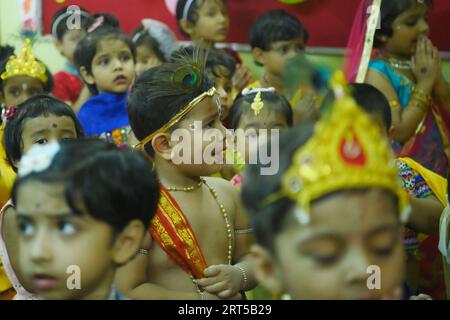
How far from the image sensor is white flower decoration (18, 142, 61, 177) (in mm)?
1539

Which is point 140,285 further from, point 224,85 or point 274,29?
point 274,29

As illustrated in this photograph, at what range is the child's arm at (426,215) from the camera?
2424mm

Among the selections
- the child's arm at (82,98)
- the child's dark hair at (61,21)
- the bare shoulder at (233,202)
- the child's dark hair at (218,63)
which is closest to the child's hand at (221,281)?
the bare shoulder at (233,202)

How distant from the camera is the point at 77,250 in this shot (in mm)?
1524

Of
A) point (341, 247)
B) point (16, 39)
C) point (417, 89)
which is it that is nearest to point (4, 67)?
point (16, 39)

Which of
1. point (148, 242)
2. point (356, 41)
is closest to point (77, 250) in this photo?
point (148, 242)

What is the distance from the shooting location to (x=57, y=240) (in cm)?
151

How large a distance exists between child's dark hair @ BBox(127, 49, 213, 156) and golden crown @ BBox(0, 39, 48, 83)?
4.51ft

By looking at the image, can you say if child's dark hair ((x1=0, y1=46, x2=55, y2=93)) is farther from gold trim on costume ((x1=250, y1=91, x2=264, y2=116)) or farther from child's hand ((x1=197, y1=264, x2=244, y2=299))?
child's hand ((x1=197, y1=264, x2=244, y2=299))

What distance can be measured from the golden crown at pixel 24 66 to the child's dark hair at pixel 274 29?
1.11m

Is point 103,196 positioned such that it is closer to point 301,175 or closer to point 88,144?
point 88,144

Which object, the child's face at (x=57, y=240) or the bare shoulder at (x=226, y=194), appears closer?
the child's face at (x=57, y=240)

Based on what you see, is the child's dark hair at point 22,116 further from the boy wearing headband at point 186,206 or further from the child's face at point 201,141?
the child's face at point 201,141

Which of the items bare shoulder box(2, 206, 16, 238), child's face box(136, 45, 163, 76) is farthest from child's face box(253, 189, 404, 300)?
child's face box(136, 45, 163, 76)
